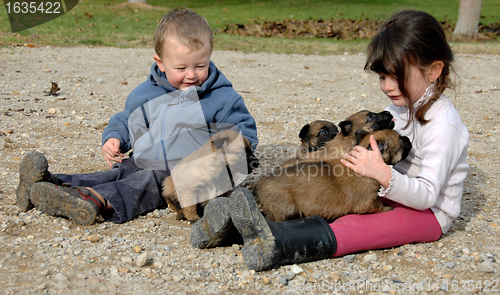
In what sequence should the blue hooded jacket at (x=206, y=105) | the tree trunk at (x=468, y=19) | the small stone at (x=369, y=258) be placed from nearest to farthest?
the small stone at (x=369, y=258) → the blue hooded jacket at (x=206, y=105) → the tree trunk at (x=468, y=19)

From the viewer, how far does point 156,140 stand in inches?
144

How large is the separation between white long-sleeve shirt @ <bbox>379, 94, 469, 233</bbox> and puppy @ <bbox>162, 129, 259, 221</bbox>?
1.03 metres

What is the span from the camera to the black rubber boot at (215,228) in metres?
2.65

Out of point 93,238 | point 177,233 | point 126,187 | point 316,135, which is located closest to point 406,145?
point 316,135

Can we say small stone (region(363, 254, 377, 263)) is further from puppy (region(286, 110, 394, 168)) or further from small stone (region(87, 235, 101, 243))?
small stone (region(87, 235, 101, 243))

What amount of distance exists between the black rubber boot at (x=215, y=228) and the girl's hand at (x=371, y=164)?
0.96 metres

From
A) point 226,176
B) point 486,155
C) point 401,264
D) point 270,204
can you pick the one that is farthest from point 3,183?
point 486,155

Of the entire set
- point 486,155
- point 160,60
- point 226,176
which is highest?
point 160,60

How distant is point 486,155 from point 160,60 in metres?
3.78

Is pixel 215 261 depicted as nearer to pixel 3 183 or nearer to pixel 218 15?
pixel 3 183

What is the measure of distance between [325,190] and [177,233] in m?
1.12

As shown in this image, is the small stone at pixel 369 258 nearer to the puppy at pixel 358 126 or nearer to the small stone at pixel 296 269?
the small stone at pixel 296 269

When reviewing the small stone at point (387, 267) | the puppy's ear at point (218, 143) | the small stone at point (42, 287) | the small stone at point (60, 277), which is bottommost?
the small stone at point (387, 267)

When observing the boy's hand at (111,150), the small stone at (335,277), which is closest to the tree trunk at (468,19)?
the boy's hand at (111,150)
